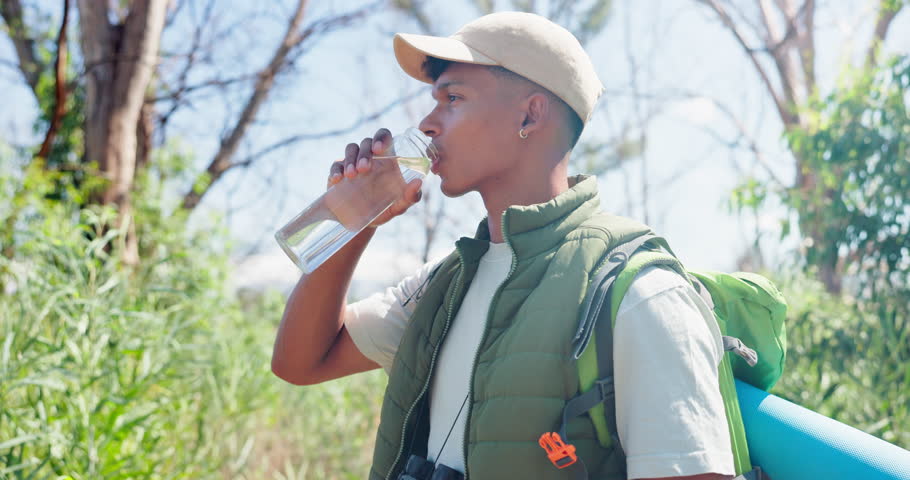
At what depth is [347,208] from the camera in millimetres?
1445

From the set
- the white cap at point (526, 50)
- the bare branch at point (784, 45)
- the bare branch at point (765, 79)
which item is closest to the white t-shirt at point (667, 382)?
the white cap at point (526, 50)

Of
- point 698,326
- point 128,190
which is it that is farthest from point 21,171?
point 698,326

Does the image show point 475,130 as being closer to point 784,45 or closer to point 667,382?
point 667,382

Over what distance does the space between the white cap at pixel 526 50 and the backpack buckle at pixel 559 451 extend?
65 cm

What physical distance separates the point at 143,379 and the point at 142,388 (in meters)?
0.03

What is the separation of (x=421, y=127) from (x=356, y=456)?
276cm

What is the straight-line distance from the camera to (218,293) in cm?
443

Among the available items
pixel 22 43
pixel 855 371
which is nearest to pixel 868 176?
pixel 855 371

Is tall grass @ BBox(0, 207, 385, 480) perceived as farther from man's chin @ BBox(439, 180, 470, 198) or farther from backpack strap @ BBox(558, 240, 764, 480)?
backpack strap @ BBox(558, 240, 764, 480)

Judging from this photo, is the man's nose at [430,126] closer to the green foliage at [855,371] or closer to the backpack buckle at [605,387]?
the backpack buckle at [605,387]

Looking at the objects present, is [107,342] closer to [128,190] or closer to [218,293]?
[218,293]

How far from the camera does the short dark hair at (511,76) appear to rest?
4.39 ft

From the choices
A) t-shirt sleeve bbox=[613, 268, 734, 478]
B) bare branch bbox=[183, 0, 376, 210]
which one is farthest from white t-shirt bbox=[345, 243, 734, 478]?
bare branch bbox=[183, 0, 376, 210]

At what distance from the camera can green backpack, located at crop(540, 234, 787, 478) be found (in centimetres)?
98
